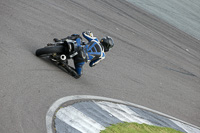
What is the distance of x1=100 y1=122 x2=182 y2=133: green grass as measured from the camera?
6561 millimetres

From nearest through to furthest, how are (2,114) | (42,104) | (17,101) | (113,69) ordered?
(2,114) → (17,101) → (42,104) → (113,69)

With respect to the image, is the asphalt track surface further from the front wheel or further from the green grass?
the green grass

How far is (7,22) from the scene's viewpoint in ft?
27.3

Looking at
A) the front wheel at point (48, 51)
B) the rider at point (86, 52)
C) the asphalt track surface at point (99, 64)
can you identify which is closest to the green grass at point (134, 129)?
the asphalt track surface at point (99, 64)

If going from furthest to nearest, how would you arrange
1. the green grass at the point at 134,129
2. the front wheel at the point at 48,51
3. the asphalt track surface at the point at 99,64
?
the front wheel at the point at 48,51, the green grass at the point at 134,129, the asphalt track surface at the point at 99,64

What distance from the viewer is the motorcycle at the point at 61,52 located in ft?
24.6

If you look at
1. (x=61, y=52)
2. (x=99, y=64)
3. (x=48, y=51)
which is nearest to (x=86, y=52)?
(x=61, y=52)

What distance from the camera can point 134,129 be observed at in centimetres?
717

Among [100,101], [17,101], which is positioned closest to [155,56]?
[100,101]

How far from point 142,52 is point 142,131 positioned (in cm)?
604

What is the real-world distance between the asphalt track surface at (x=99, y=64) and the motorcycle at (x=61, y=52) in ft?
0.61

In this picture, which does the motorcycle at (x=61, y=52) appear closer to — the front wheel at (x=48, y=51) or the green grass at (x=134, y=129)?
the front wheel at (x=48, y=51)

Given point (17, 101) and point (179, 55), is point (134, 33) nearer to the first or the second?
point (179, 55)

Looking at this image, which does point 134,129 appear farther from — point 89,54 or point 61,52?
point 61,52
